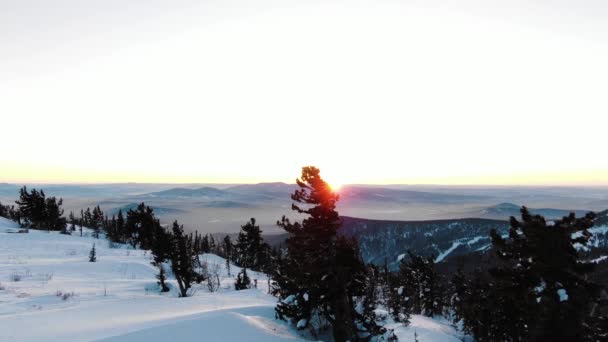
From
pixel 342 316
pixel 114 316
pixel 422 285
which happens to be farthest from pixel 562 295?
pixel 422 285

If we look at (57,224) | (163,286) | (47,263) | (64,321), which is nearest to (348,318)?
(64,321)

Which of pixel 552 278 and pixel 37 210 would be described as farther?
pixel 37 210

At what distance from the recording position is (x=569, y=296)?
14125 millimetres

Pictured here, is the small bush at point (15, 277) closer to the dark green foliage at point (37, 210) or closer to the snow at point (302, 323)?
the snow at point (302, 323)

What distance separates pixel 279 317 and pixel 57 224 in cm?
10297

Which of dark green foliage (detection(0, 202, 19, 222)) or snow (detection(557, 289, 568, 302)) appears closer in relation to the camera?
snow (detection(557, 289, 568, 302))

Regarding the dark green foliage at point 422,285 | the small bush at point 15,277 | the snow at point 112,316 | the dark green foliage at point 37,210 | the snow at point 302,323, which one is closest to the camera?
the snow at point 112,316

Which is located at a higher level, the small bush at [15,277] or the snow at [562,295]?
the snow at [562,295]

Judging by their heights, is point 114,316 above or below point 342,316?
above

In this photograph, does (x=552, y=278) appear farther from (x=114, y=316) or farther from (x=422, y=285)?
(x=422, y=285)

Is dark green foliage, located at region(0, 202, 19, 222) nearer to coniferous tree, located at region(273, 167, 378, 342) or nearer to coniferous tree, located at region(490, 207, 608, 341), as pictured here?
coniferous tree, located at region(273, 167, 378, 342)

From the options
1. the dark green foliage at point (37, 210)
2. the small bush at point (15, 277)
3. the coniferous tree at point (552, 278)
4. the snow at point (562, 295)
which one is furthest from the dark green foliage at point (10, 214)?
the snow at point (562, 295)

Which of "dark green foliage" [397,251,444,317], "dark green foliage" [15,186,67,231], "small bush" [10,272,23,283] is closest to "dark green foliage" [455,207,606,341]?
"small bush" [10,272,23,283]

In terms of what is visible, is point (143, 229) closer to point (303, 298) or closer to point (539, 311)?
point (303, 298)
